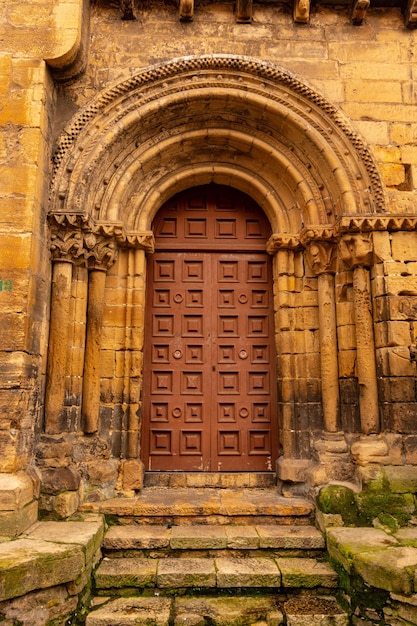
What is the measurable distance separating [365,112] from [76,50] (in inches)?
129

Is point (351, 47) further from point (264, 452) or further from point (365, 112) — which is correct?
point (264, 452)

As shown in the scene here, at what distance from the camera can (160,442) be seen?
5.62m

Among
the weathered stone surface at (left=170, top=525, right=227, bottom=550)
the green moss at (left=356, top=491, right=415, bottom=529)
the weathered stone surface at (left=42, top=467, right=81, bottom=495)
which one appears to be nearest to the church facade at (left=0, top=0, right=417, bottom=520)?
the weathered stone surface at (left=42, top=467, right=81, bottom=495)

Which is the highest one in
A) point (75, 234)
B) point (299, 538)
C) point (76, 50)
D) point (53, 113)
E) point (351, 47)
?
Answer: point (351, 47)

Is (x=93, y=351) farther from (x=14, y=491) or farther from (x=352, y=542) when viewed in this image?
(x=352, y=542)

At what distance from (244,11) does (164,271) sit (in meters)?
3.21

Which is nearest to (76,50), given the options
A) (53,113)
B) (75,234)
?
(53,113)

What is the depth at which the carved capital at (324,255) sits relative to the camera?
5465 mm

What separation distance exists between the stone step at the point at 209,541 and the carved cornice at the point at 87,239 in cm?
279

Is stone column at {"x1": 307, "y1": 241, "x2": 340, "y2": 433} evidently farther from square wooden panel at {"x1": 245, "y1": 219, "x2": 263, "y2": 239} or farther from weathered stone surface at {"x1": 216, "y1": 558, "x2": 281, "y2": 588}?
weathered stone surface at {"x1": 216, "y1": 558, "x2": 281, "y2": 588}

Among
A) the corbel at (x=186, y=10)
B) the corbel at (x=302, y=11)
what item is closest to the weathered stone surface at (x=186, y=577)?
the corbel at (x=186, y=10)

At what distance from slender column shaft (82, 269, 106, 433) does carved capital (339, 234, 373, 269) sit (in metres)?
2.71

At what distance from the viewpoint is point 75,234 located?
5031mm

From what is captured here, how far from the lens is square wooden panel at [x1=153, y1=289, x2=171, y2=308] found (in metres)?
5.91
